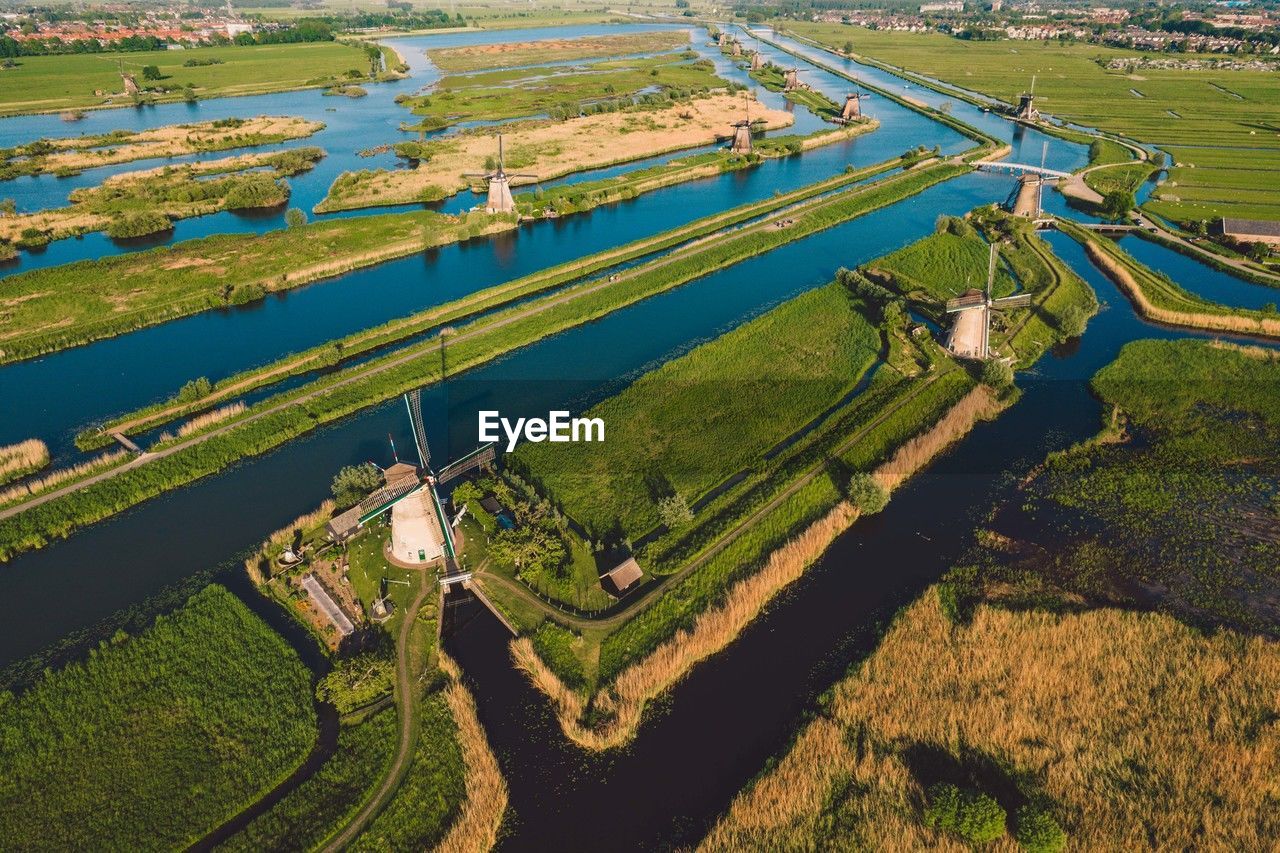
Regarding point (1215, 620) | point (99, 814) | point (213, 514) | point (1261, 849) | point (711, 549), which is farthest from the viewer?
point (213, 514)

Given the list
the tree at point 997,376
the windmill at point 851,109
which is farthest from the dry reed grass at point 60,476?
the windmill at point 851,109

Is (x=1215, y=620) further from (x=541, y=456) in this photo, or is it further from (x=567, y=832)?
(x=541, y=456)

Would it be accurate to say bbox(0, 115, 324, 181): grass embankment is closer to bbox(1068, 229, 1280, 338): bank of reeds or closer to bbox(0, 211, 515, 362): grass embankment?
bbox(0, 211, 515, 362): grass embankment

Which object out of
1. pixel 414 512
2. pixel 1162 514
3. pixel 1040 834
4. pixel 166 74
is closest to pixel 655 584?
pixel 414 512

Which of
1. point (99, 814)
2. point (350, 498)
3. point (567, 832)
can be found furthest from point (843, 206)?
point (99, 814)

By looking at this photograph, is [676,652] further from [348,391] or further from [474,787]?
[348,391]

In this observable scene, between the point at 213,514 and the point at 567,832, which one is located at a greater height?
the point at 213,514

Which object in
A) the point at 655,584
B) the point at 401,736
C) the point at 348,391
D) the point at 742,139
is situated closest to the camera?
the point at 401,736

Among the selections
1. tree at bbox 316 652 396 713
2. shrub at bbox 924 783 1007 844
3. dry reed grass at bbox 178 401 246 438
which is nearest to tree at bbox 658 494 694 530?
tree at bbox 316 652 396 713
